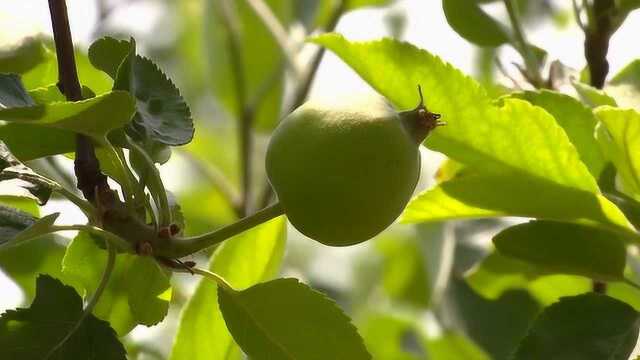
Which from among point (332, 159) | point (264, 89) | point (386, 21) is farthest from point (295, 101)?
point (332, 159)

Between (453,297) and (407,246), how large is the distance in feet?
1.83

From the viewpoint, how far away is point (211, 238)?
34.9 inches

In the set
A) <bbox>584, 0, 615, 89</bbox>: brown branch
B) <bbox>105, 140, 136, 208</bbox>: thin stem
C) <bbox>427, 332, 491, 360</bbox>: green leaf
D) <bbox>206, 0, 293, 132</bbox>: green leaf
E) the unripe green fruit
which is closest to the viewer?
the unripe green fruit

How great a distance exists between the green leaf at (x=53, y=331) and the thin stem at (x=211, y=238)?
76 mm

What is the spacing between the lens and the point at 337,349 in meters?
0.91

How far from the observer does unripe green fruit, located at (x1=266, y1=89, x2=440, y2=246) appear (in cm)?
81

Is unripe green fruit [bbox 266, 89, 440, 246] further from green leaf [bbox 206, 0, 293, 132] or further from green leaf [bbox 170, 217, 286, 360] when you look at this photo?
green leaf [bbox 206, 0, 293, 132]

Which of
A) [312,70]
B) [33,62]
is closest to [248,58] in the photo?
[312,70]

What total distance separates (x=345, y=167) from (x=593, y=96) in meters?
0.28

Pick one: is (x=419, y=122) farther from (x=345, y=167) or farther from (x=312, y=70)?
(x=312, y=70)

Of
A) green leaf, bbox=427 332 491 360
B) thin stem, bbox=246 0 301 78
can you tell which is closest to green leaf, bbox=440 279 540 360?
green leaf, bbox=427 332 491 360

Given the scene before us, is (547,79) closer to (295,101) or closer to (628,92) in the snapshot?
(628,92)

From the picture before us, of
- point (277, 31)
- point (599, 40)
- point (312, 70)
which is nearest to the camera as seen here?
point (599, 40)

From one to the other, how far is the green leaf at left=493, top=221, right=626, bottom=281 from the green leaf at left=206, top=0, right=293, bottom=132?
1.14m
